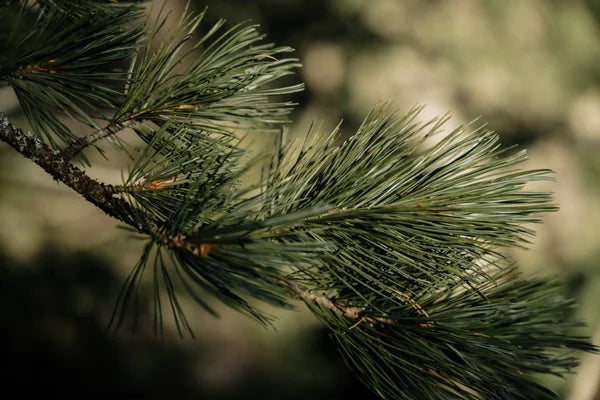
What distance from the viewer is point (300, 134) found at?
5.35 ft

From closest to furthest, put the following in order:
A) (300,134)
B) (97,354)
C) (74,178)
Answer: (74,178)
(97,354)
(300,134)

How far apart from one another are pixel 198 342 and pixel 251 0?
1.03 metres

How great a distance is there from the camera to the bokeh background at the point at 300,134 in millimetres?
1412

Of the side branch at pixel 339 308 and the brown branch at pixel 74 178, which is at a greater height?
the brown branch at pixel 74 178

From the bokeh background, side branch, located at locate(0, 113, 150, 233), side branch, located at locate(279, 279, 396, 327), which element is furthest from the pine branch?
the bokeh background

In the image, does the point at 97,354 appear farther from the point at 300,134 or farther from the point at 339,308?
the point at 339,308

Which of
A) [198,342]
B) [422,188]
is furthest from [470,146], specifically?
[198,342]

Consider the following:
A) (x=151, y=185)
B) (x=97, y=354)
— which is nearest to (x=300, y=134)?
(x=97, y=354)

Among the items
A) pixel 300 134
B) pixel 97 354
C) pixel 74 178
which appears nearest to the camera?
pixel 74 178

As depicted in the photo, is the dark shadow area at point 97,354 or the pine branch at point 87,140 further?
the dark shadow area at point 97,354

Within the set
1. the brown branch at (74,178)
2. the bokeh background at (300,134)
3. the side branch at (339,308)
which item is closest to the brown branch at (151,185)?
the brown branch at (74,178)

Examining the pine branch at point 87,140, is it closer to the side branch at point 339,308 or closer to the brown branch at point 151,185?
the brown branch at point 151,185

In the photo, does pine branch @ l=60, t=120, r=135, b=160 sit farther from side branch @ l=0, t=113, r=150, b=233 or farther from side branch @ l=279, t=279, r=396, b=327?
side branch @ l=279, t=279, r=396, b=327

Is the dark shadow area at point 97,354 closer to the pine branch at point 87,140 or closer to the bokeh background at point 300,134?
the bokeh background at point 300,134
